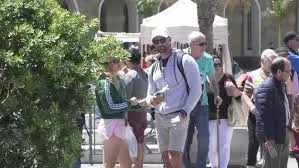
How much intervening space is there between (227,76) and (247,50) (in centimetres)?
3093

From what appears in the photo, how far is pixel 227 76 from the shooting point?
1053 cm

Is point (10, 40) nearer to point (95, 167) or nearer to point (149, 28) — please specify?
point (95, 167)

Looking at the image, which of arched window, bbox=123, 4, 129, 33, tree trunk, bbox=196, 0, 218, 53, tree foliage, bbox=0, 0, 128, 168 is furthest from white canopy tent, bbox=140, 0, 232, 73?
arched window, bbox=123, 4, 129, 33

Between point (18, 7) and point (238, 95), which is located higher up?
point (18, 7)

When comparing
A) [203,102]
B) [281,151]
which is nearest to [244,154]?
[203,102]

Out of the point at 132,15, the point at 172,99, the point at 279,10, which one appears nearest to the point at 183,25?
the point at 172,99

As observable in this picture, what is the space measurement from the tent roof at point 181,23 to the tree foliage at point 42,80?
508 inches

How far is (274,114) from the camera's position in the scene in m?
8.18

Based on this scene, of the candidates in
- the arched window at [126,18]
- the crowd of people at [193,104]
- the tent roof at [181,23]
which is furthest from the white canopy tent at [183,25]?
the arched window at [126,18]

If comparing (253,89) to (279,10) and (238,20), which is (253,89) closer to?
(279,10)

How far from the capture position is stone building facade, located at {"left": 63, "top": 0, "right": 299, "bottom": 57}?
39.5 metres

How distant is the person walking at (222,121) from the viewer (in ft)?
34.1

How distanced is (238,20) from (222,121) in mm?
32492

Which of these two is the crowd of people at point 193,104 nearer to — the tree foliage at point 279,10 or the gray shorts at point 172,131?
the gray shorts at point 172,131
